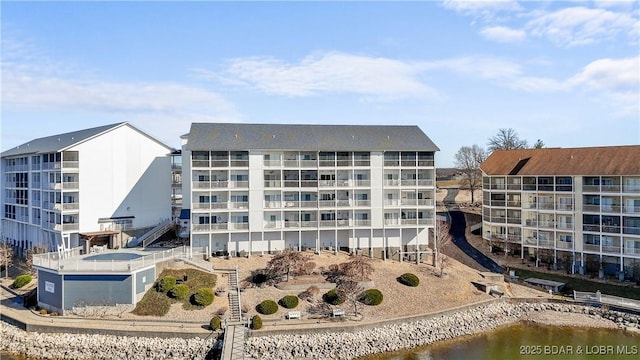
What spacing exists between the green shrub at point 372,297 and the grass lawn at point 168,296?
10679 mm

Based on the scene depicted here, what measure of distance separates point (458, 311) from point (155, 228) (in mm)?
27831

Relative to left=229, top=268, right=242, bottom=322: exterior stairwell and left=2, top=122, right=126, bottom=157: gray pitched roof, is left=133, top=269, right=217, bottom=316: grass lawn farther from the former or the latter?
left=2, top=122, right=126, bottom=157: gray pitched roof

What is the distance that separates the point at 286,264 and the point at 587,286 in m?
24.0

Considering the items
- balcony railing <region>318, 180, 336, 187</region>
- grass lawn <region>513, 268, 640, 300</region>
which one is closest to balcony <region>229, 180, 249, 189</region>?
balcony railing <region>318, 180, 336, 187</region>

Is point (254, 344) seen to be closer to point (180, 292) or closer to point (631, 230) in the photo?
point (180, 292)

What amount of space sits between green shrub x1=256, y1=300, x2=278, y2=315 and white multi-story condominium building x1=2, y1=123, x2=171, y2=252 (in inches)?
735

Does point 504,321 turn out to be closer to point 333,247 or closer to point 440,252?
point 440,252

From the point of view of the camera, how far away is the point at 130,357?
87.5 ft

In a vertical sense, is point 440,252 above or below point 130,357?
above

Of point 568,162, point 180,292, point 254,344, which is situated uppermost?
point 568,162

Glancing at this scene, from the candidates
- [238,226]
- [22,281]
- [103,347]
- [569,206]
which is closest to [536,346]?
[569,206]

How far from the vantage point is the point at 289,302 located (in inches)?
1235

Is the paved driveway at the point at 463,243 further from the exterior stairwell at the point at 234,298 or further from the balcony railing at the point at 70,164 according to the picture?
the balcony railing at the point at 70,164

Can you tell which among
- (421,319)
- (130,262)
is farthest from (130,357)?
(421,319)
